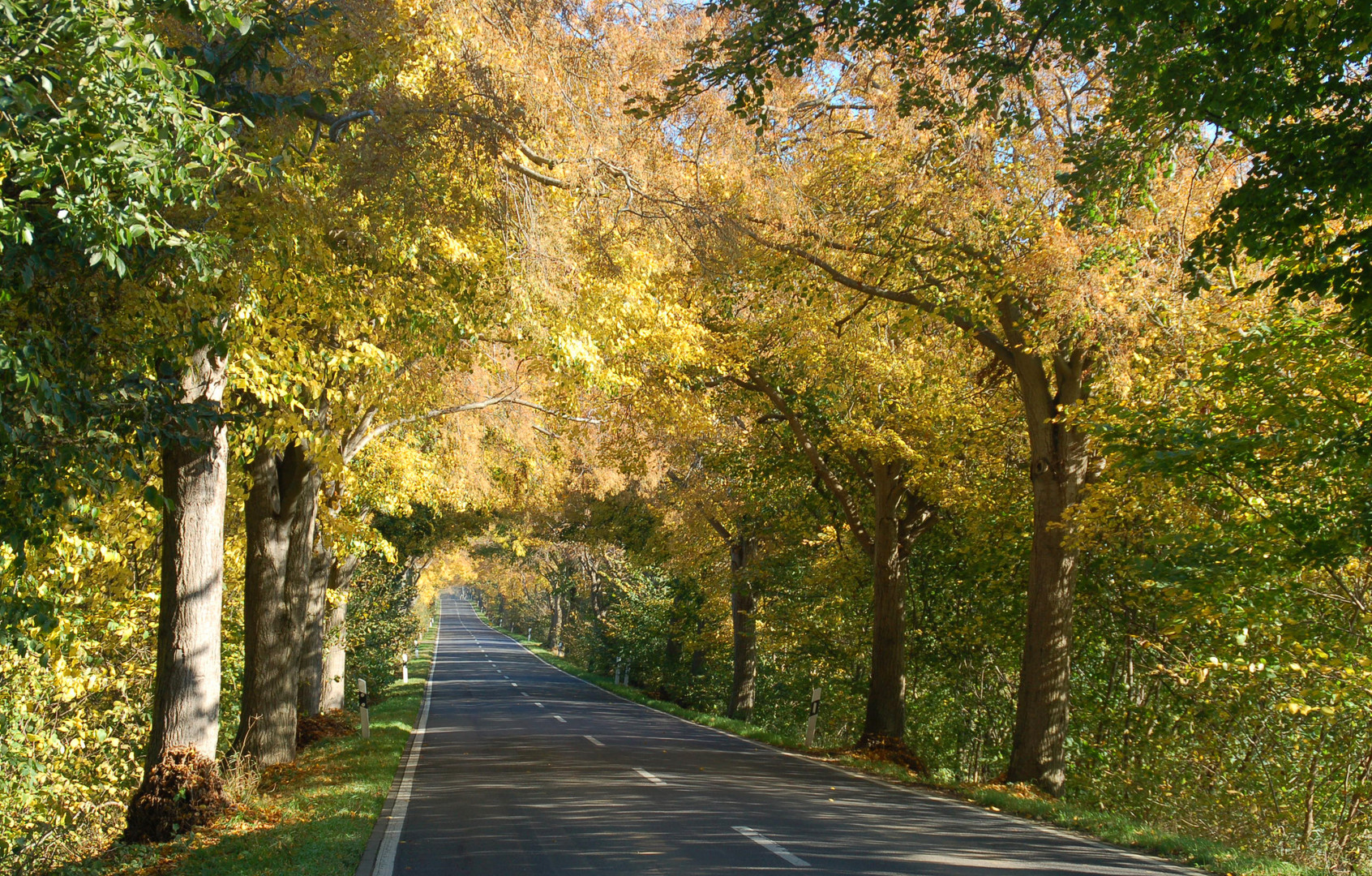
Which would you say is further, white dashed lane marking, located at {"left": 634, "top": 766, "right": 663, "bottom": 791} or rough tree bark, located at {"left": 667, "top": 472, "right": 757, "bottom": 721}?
rough tree bark, located at {"left": 667, "top": 472, "right": 757, "bottom": 721}

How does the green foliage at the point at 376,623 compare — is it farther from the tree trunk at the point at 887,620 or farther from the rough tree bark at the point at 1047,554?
the rough tree bark at the point at 1047,554

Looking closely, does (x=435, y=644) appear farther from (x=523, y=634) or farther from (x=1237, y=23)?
(x=1237, y=23)

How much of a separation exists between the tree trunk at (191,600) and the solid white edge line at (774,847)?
5.19 metres

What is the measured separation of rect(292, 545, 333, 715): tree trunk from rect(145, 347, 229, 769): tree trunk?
909cm

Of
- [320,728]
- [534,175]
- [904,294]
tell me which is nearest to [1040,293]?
[904,294]

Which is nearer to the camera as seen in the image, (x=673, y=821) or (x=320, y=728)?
(x=673, y=821)

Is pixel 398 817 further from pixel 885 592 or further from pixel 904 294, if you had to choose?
pixel 885 592

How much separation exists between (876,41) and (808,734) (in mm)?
14061

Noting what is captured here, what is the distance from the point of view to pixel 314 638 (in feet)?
67.7

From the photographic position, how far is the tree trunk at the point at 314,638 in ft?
65.3

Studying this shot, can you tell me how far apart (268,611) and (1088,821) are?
10.1m

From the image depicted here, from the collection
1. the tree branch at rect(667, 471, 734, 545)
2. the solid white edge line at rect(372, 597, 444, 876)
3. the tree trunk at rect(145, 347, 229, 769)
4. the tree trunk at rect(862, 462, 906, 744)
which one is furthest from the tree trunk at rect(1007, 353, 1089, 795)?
the tree branch at rect(667, 471, 734, 545)

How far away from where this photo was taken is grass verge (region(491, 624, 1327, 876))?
8531 millimetres

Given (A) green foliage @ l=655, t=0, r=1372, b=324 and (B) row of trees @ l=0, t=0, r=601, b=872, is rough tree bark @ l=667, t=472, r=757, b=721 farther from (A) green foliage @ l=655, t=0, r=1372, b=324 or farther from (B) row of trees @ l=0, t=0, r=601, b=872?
(A) green foliage @ l=655, t=0, r=1372, b=324
